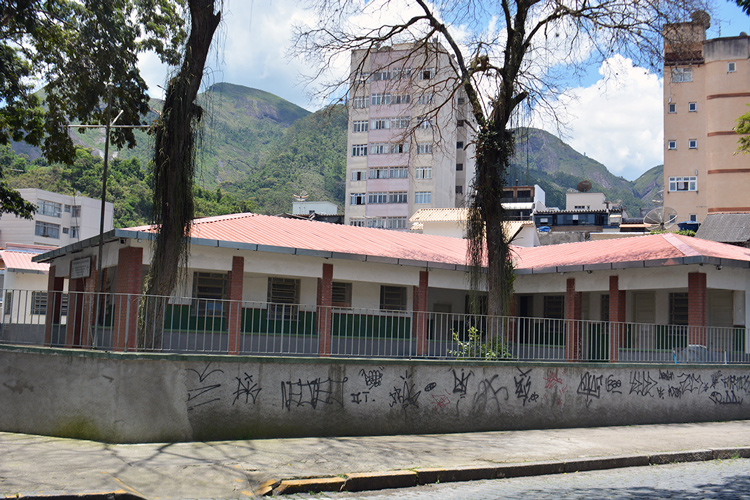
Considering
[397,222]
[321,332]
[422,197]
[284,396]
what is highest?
[422,197]

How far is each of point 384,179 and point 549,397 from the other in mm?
54774

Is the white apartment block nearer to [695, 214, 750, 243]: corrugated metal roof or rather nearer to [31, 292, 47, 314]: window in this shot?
[695, 214, 750, 243]: corrugated metal roof

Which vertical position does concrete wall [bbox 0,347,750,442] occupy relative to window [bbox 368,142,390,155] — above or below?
below

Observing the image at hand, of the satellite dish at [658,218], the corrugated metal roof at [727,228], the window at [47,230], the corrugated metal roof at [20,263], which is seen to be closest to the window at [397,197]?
the window at [47,230]

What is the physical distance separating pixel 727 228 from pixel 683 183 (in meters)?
28.3

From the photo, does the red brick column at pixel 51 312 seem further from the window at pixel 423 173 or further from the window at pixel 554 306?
the window at pixel 423 173

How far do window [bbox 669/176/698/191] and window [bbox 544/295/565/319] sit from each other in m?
30.9

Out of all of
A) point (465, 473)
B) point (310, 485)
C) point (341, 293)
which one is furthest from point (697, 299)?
point (310, 485)

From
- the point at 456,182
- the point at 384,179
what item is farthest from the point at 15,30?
the point at 456,182

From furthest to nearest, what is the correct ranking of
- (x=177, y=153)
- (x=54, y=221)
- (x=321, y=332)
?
(x=54, y=221)
(x=321, y=332)
(x=177, y=153)

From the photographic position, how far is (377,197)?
219 ft

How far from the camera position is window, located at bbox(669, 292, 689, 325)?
21.6 meters

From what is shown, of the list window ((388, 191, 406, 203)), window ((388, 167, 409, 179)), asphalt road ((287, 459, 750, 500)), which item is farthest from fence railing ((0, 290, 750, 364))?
window ((388, 191, 406, 203))

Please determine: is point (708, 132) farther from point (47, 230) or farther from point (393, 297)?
point (47, 230)
